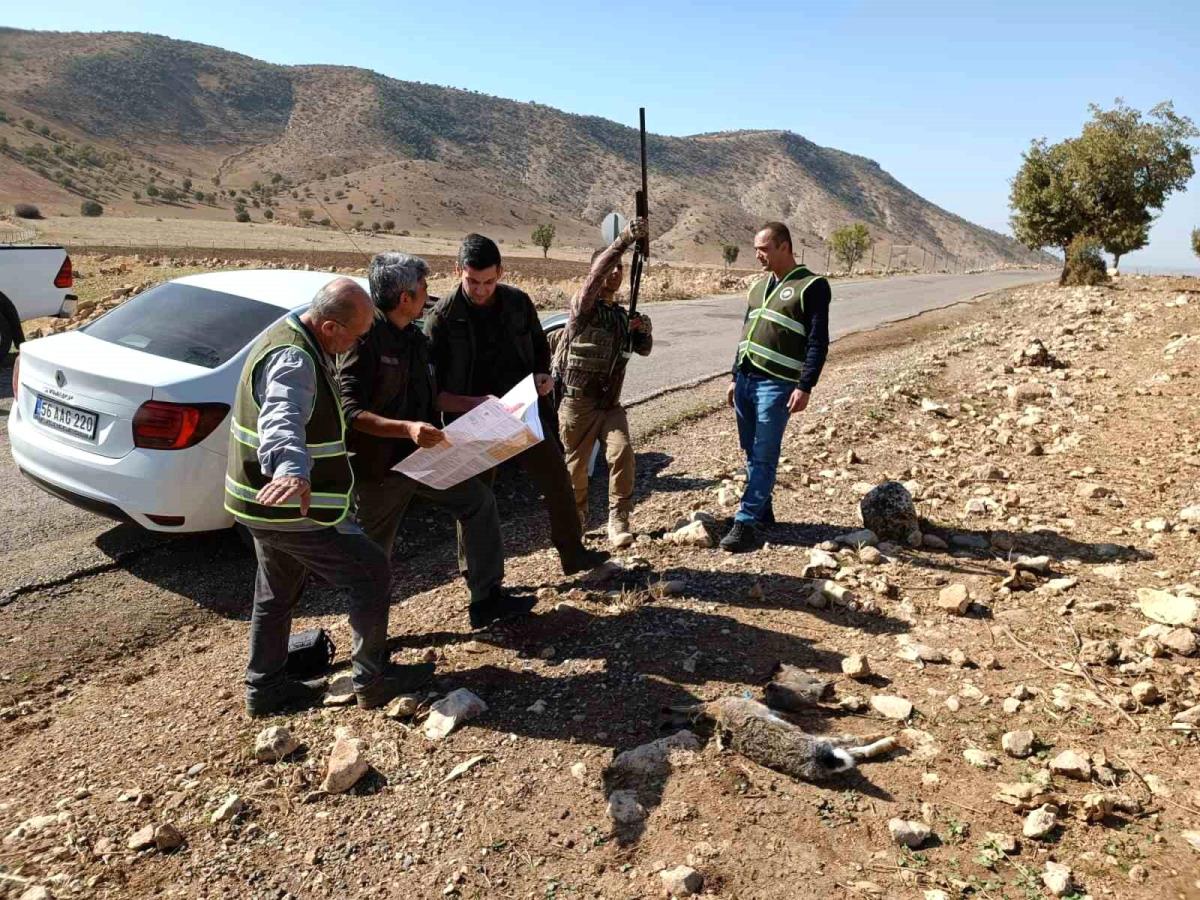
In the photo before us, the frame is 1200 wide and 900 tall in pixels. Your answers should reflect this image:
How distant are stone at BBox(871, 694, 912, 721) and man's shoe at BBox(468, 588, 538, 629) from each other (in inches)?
64.5

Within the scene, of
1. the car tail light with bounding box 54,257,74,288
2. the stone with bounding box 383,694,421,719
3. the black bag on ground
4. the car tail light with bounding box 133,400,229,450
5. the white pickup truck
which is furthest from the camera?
the car tail light with bounding box 54,257,74,288

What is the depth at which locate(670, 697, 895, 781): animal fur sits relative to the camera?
117 inches

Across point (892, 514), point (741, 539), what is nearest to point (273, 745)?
point (741, 539)

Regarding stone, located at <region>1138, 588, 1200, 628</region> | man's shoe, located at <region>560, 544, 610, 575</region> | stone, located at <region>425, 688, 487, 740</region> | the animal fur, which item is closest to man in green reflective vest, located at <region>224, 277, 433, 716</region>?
stone, located at <region>425, 688, 487, 740</region>

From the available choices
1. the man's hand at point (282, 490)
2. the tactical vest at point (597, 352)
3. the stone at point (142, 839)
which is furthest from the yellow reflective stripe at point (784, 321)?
the stone at point (142, 839)

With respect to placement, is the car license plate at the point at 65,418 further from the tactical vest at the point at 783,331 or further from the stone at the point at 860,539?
the stone at the point at 860,539

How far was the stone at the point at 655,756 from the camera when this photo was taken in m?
3.03

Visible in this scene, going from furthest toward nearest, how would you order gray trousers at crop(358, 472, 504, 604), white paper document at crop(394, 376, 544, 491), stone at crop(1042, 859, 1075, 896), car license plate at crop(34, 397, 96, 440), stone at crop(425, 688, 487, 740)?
car license plate at crop(34, 397, 96, 440), gray trousers at crop(358, 472, 504, 604), white paper document at crop(394, 376, 544, 491), stone at crop(425, 688, 487, 740), stone at crop(1042, 859, 1075, 896)

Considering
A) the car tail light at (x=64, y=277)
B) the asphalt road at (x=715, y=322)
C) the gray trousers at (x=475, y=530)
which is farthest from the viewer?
the asphalt road at (x=715, y=322)

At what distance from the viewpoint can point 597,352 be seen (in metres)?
4.89

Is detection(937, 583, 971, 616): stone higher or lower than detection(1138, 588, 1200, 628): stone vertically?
lower

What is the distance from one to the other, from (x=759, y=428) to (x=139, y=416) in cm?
337

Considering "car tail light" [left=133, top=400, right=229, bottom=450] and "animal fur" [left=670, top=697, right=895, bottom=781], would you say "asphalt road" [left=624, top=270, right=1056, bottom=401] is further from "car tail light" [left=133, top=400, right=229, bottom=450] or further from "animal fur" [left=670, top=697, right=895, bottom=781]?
"animal fur" [left=670, top=697, right=895, bottom=781]

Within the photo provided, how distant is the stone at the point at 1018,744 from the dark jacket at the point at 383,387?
8.57 feet
